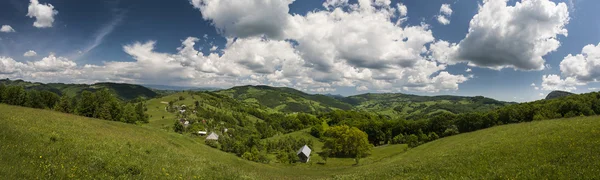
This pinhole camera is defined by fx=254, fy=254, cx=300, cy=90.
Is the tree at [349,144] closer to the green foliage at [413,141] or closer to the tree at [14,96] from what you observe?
the green foliage at [413,141]

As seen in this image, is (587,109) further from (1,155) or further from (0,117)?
(0,117)

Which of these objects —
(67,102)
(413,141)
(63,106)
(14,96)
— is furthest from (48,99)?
(413,141)

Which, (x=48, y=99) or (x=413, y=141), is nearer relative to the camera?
(x=413, y=141)

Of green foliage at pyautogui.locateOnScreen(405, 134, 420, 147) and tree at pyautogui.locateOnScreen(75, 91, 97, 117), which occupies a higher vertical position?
tree at pyautogui.locateOnScreen(75, 91, 97, 117)

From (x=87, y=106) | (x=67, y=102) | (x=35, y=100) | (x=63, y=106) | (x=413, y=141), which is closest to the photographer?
(x=63, y=106)

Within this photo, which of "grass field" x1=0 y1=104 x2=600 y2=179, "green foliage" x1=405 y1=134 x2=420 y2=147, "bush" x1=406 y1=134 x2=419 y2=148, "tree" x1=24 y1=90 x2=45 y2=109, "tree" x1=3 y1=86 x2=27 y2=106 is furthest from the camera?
"tree" x1=24 y1=90 x2=45 y2=109

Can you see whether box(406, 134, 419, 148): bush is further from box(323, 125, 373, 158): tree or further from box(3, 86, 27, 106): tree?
box(3, 86, 27, 106): tree

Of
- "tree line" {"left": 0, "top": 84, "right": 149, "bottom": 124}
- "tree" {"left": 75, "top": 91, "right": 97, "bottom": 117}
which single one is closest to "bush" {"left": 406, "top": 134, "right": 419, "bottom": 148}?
"tree line" {"left": 0, "top": 84, "right": 149, "bottom": 124}

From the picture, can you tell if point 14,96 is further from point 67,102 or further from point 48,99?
point 67,102

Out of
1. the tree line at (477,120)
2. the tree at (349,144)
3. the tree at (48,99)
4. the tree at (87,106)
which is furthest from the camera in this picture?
the tree at (48,99)

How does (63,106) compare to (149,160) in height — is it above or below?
below

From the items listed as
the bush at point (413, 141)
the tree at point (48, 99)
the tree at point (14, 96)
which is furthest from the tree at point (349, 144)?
A: the tree at point (14, 96)

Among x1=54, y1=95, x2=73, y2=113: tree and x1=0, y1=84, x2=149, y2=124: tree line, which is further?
x1=0, y1=84, x2=149, y2=124: tree line

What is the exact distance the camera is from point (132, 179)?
54.2 ft
